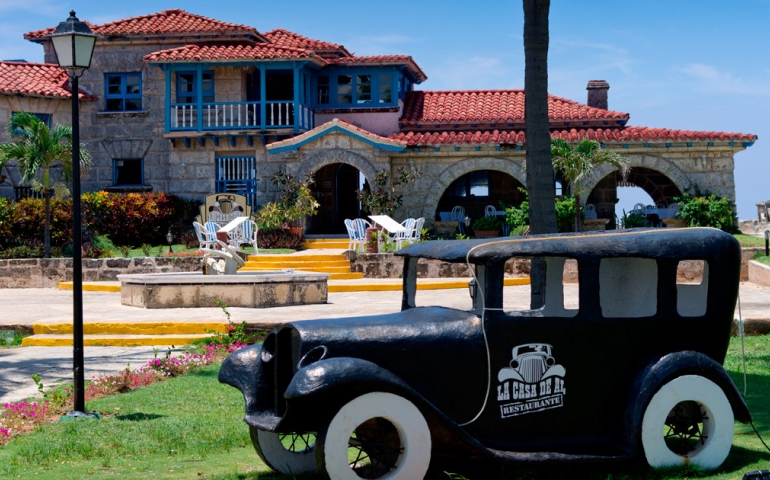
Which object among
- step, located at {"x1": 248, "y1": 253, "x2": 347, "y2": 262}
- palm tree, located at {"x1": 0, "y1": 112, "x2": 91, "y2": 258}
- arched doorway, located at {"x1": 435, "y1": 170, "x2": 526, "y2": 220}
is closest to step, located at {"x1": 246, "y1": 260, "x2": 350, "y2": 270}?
step, located at {"x1": 248, "y1": 253, "x2": 347, "y2": 262}

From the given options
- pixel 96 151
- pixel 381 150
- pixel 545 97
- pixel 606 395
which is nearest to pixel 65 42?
pixel 545 97

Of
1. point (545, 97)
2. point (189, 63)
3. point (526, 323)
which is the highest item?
point (189, 63)

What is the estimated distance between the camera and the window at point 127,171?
31.7 m

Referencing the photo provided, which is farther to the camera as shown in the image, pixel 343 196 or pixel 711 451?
pixel 343 196

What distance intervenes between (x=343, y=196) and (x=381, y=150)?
4380mm

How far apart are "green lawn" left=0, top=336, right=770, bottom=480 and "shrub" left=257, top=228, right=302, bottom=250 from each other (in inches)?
632

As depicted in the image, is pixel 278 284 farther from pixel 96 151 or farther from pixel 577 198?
pixel 96 151

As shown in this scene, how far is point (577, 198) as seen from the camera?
24797 millimetres

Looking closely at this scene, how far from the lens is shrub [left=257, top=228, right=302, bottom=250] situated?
2609 cm

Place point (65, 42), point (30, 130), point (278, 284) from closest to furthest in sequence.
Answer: point (65, 42), point (278, 284), point (30, 130)

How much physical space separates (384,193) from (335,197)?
4337mm

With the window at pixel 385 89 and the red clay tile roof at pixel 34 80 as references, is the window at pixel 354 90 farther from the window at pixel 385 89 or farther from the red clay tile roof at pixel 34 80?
the red clay tile roof at pixel 34 80

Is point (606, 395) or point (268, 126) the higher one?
point (268, 126)

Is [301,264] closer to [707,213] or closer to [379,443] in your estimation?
[707,213]
